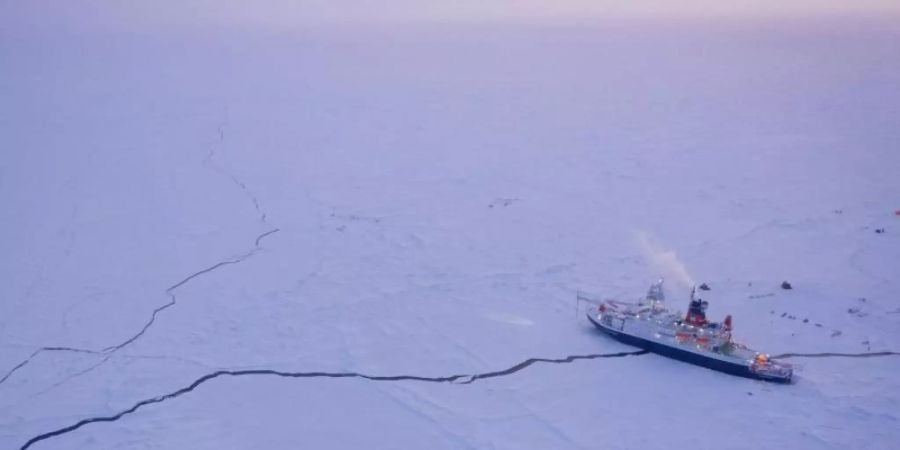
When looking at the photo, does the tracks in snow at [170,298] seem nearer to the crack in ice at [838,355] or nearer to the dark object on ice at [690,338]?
the dark object on ice at [690,338]

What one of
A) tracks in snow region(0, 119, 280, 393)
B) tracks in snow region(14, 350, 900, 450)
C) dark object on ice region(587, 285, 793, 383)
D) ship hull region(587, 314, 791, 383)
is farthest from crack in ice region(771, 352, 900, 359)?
tracks in snow region(0, 119, 280, 393)

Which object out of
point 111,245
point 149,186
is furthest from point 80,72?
point 111,245

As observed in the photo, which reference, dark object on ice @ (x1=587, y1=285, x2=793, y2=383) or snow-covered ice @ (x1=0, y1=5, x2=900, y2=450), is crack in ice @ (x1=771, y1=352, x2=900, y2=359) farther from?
dark object on ice @ (x1=587, y1=285, x2=793, y2=383)

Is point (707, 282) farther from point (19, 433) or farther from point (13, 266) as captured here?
point (13, 266)

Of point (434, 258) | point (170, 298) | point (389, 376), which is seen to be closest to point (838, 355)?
point (389, 376)

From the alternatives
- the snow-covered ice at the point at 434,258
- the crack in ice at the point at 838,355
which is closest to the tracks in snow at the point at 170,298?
the snow-covered ice at the point at 434,258

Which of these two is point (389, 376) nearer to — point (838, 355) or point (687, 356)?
→ point (687, 356)

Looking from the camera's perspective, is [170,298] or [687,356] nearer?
[687,356]
